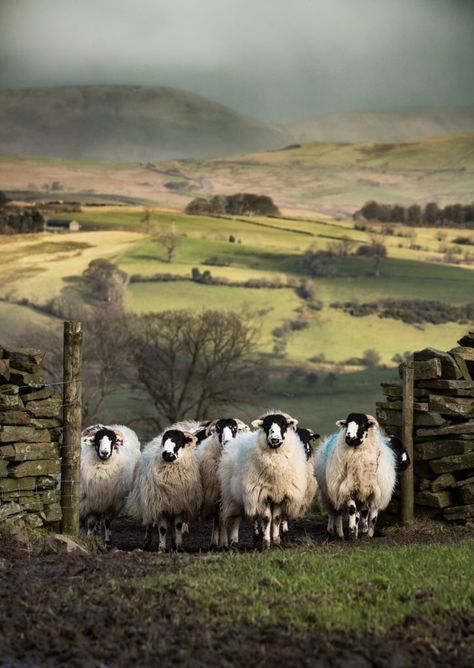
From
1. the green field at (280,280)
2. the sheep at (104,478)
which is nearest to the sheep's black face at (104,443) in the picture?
the sheep at (104,478)

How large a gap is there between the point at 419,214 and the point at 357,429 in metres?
64.1

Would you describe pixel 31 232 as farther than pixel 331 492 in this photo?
Yes

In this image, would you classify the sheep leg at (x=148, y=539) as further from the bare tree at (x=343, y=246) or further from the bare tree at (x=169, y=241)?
the bare tree at (x=343, y=246)

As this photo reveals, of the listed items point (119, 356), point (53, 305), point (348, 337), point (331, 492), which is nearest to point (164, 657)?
point (331, 492)

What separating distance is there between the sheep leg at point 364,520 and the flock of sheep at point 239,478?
0.02m

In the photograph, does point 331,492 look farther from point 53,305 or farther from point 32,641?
point 53,305

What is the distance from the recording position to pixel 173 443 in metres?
17.6

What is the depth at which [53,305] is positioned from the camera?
65.5 meters

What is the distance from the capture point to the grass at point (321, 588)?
10539 millimetres

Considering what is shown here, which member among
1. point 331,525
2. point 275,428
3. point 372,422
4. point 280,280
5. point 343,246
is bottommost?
point 280,280

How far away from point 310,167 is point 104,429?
66.0m

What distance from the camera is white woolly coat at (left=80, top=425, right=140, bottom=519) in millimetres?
18828

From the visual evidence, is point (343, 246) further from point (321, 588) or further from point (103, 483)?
point (321, 588)

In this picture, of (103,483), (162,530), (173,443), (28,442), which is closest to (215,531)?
(162,530)
